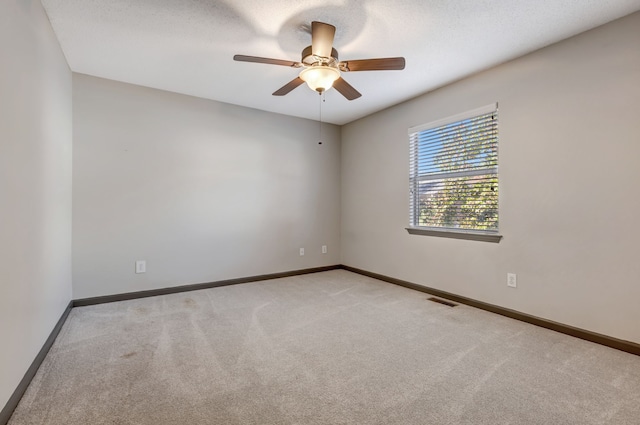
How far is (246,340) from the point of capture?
7.68 feet

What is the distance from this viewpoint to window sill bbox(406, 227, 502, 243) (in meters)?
2.99

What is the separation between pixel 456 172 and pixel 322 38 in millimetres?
2099

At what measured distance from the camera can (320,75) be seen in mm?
2227

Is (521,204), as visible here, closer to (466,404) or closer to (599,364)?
(599,364)

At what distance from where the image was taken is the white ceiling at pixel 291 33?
6.78 feet

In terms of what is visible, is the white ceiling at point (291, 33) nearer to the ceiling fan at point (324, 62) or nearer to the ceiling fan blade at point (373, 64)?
the ceiling fan at point (324, 62)

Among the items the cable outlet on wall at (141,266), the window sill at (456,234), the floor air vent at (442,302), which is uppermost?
the window sill at (456,234)

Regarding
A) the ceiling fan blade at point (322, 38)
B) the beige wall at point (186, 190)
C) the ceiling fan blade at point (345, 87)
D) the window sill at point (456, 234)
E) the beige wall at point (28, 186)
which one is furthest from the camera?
the beige wall at point (186, 190)

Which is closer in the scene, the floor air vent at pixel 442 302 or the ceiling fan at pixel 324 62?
the ceiling fan at pixel 324 62

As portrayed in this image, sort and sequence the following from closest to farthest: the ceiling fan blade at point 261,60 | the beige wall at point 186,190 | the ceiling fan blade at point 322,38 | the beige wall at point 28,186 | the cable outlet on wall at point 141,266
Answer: the beige wall at point 28,186
the ceiling fan blade at point 322,38
the ceiling fan blade at point 261,60
the beige wall at point 186,190
the cable outlet on wall at point 141,266

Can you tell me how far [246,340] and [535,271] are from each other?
99.9 inches

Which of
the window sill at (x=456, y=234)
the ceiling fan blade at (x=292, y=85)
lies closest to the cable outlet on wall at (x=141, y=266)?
the ceiling fan blade at (x=292, y=85)

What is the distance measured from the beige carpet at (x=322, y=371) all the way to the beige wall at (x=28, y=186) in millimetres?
302

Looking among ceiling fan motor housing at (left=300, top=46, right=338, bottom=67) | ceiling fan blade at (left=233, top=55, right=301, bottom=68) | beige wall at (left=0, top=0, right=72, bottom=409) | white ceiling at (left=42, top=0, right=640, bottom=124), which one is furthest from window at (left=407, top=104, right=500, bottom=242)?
beige wall at (left=0, top=0, right=72, bottom=409)
